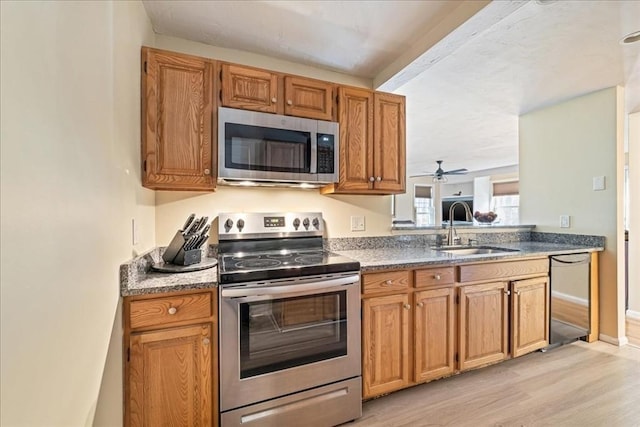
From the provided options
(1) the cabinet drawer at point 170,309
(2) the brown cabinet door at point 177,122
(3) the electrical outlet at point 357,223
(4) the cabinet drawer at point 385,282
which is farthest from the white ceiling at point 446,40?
(1) the cabinet drawer at point 170,309

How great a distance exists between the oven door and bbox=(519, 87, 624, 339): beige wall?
2.61 metres

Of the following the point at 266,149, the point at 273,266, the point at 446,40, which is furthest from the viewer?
the point at 266,149

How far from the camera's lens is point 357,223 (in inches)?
96.0

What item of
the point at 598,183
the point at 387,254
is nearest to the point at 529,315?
the point at 387,254

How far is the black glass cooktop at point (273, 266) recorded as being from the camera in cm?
146

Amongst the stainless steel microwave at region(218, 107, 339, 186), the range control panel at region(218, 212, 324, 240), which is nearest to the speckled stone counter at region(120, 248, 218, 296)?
the range control panel at region(218, 212, 324, 240)

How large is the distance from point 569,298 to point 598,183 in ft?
3.71

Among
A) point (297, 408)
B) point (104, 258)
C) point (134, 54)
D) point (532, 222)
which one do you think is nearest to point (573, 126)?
point (532, 222)

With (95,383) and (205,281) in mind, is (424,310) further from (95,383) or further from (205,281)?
(95,383)

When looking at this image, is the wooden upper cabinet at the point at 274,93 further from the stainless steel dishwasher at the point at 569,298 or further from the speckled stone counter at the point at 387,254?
the stainless steel dishwasher at the point at 569,298

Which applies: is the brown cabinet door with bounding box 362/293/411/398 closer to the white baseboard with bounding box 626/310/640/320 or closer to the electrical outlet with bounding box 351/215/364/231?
the electrical outlet with bounding box 351/215/364/231

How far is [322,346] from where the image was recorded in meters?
1.63

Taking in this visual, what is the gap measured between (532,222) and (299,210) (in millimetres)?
2786

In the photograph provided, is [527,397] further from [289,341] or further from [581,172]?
[581,172]
